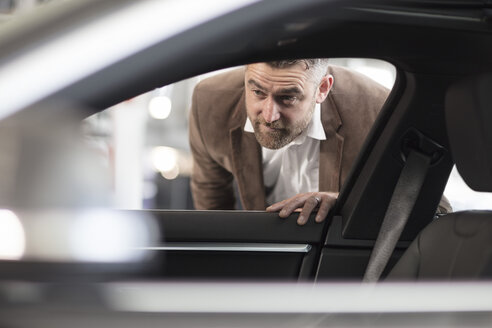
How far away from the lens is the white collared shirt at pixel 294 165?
2.90 meters

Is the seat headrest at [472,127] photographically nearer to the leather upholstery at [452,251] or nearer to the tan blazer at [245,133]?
the leather upholstery at [452,251]

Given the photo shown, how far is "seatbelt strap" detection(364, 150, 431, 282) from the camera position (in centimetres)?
226

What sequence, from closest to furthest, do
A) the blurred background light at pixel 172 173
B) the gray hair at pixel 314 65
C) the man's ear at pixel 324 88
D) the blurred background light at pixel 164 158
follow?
the gray hair at pixel 314 65 < the man's ear at pixel 324 88 < the blurred background light at pixel 172 173 < the blurred background light at pixel 164 158

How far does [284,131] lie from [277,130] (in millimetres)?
34

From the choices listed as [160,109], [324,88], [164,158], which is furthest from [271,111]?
[160,109]

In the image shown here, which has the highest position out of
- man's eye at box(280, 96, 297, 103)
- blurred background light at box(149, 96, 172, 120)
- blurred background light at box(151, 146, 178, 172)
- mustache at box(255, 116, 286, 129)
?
man's eye at box(280, 96, 297, 103)

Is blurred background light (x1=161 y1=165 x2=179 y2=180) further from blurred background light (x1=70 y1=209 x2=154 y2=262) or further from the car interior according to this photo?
blurred background light (x1=70 y1=209 x2=154 y2=262)

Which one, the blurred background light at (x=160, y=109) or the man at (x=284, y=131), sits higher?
the man at (x=284, y=131)

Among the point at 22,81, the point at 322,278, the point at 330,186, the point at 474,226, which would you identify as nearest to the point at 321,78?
the point at 330,186

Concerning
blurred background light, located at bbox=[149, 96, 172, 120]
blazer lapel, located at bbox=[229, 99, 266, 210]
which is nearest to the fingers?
blazer lapel, located at bbox=[229, 99, 266, 210]

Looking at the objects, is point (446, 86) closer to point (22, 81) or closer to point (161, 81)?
point (161, 81)

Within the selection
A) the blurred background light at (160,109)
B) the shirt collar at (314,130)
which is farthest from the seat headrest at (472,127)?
Answer: the blurred background light at (160,109)

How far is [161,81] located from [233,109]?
175 centimetres

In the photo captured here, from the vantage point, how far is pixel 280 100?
8.35 ft
